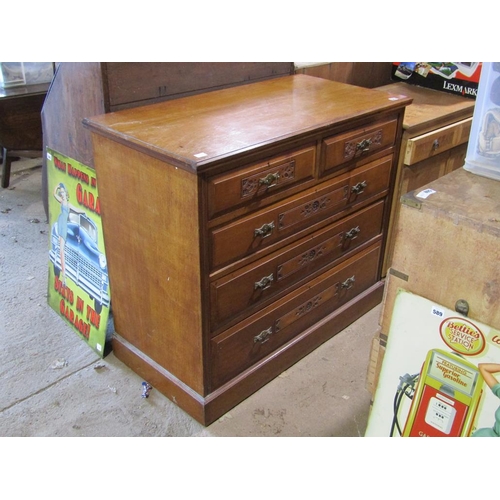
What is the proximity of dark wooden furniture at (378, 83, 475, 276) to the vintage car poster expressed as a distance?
4.50 ft

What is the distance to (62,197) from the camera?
251cm

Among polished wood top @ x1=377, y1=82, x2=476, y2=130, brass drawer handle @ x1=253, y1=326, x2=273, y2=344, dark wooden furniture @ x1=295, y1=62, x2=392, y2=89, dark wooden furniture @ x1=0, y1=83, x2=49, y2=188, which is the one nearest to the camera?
brass drawer handle @ x1=253, y1=326, x2=273, y2=344

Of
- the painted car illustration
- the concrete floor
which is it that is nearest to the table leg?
the concrete floor

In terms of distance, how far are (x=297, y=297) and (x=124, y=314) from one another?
71cm

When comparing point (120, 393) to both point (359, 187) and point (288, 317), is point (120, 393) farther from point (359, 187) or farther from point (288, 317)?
point (359, 187)

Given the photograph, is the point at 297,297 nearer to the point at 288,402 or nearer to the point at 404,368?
the point at 288,402

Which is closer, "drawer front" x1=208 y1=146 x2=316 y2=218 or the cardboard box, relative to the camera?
"drawer front" x1=208 y1=146 x2=316 y2=218

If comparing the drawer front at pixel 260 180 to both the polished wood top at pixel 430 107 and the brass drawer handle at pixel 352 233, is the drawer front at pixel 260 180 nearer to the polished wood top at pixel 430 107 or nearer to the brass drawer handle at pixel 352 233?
the brass drawer handle at pixel 352 233

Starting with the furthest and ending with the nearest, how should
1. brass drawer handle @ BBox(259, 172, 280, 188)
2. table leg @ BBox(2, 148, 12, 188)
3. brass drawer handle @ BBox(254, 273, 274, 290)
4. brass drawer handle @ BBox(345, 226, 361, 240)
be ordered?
table leg @ BBox(2, 148, 12, 188)
brass drawer handle @ BBox(345, 226, 361, 240)
brass drawer handle @ BBox(254, 273, 274, 290)
brass drawer handle @ BBox(259, 172, 280, 188)

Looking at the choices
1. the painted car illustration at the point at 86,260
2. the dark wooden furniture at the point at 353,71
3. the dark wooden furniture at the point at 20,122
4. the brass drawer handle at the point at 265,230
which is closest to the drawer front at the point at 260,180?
the brass drawer handle at the point at 265,230

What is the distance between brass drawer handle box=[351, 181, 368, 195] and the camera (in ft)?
7.65

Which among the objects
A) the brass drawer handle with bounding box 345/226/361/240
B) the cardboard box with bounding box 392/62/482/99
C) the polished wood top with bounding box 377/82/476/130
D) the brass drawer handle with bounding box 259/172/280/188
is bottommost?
the brass drawer handle with bounding box 345/226/361/240

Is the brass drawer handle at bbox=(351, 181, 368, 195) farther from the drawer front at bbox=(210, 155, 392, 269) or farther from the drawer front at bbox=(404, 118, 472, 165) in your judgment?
the drawer front at bbox=(404, 118, 472, 165)

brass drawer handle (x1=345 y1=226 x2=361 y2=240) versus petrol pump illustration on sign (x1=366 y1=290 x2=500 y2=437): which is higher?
petrol pump illustration on sign (x1=366 y1=290 x2=500 y2=437)
